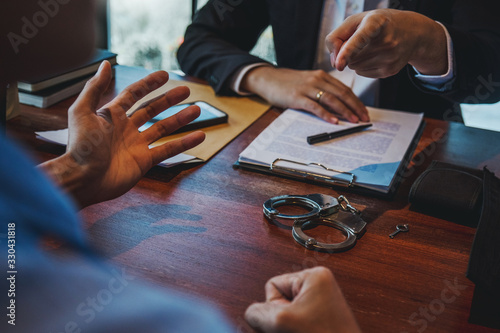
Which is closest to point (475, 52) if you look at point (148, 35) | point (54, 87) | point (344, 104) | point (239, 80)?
point (344, 104)

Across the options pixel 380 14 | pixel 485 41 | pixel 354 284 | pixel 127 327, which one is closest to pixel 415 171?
pixel 380 14

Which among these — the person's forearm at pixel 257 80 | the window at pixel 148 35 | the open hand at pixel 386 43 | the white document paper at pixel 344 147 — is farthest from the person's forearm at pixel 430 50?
the window at pixel 148 35

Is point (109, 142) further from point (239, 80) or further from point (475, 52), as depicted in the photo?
point (475, 52)

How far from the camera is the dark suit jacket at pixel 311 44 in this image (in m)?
1.33

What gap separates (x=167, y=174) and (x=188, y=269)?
30 cm

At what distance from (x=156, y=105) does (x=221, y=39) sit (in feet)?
2.62

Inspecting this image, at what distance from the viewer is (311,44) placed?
1709mm

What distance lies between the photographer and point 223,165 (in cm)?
102

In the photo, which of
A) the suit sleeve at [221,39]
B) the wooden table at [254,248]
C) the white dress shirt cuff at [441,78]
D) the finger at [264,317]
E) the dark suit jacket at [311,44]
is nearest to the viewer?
the finger at [264,317]

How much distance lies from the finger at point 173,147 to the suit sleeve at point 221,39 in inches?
20.1

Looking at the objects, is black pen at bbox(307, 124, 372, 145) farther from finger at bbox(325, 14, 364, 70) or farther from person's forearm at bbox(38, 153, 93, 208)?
person's forearm at bbox(38, 153, 93, 208)

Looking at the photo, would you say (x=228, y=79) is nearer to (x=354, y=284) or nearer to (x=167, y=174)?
(x=167, y=174)

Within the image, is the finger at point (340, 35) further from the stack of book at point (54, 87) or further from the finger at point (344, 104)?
the stack of book at point (54, 87)

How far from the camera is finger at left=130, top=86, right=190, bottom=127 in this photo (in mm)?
917
